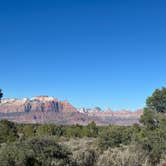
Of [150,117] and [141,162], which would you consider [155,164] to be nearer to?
[141,162]

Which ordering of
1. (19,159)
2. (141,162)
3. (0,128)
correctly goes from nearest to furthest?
(19,159) < (141,162) < (0,128)

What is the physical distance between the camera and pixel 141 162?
75.5ft

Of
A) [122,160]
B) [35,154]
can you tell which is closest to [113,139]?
[122,160]

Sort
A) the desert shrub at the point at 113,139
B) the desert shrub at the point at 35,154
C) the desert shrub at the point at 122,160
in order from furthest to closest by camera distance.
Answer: the desert shrub at the point at 113,139 < the desert shrub at the point at 122,160 < the desert shrub at the point at 35,154

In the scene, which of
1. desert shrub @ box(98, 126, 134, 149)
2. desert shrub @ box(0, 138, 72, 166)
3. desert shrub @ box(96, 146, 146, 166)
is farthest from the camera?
desert shrub @ box(98, 126, 134, 149)

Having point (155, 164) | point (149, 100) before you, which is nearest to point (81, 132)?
point (149, 100)

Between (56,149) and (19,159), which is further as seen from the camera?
(56,149)

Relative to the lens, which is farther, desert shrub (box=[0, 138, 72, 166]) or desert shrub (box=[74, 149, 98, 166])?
desert shrub (box=[74, 149, 98, 166])

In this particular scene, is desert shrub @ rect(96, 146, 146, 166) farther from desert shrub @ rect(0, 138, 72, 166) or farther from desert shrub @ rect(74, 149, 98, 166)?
desert shrub @ rect(0, 138, 72, 166)

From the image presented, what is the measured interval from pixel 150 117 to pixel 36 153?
43010 millimetres

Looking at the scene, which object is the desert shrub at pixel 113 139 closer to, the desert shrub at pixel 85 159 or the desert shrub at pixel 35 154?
the desert shrub at pixel 85 159

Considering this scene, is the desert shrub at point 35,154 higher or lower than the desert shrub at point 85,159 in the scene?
higher

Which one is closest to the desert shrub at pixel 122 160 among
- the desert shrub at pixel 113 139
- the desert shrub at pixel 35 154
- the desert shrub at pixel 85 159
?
the desert shrub at pixel 85 159

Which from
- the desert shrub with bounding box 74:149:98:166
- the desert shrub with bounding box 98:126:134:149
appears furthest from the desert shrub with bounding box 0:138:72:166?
the desert shrub with bounding box 98:126:134:149
